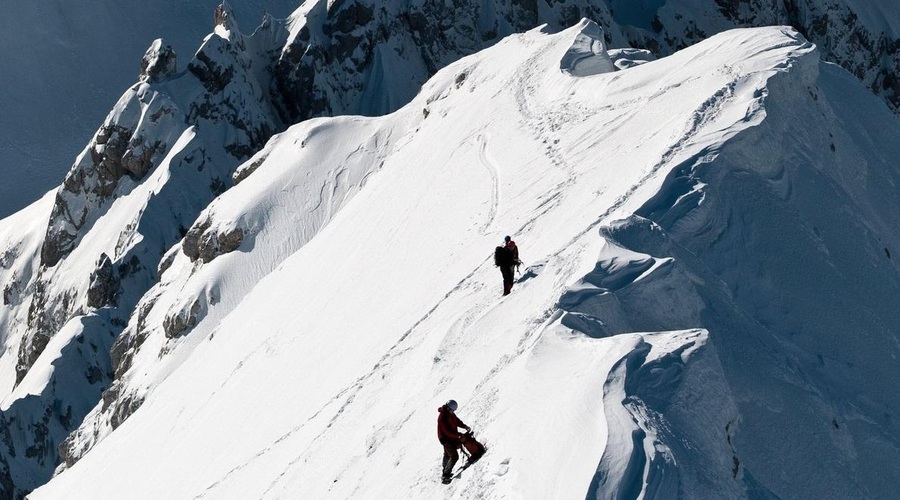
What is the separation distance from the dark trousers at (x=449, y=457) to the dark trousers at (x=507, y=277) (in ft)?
21.3

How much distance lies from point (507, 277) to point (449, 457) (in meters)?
6.79

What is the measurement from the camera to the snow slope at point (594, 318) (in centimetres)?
1590

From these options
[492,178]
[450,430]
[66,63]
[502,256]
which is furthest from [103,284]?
[450,430]

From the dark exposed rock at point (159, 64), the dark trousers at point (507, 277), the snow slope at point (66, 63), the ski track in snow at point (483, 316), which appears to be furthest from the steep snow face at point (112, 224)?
the dark trousers at point (507, 277)

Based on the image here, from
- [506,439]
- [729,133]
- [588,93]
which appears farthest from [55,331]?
[506,439]

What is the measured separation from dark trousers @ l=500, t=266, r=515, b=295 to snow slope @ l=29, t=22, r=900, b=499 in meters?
0.43

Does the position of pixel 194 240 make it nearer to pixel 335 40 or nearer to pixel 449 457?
pixel 335 40

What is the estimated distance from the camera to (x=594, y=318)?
60.8 feet

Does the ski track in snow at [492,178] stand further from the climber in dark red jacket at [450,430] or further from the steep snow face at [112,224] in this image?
the steep snow face at [112,224]

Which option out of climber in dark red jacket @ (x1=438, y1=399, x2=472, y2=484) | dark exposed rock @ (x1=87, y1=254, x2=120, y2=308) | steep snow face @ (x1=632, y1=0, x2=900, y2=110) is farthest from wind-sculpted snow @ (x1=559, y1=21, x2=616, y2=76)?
steep snow face @ (x1=632, y1=0, x2=900, y2=110)

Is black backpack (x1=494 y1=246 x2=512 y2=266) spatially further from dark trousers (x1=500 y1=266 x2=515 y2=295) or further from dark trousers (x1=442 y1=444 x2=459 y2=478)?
dark trousers (x1=442 y1=444 x2=459 y2=478)

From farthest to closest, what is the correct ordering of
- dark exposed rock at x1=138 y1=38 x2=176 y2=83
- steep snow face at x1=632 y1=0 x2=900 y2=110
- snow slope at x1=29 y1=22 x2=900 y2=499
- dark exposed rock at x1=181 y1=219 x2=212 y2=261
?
steep snow face at x1=632 y1=0 x2=900 y2=110, dark exposed rock at x1=138 y1=38 x2=176 y2=83, dark exposed rock at x1=181 y1=219 x2=212 y2=261, snow slope at x1=29 y1=22 x2=900 y2=499

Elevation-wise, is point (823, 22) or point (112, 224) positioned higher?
point (112, 224)

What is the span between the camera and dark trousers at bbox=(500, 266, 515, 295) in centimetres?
2233
